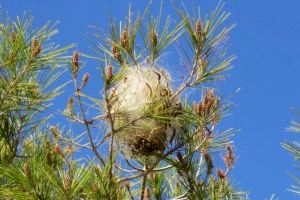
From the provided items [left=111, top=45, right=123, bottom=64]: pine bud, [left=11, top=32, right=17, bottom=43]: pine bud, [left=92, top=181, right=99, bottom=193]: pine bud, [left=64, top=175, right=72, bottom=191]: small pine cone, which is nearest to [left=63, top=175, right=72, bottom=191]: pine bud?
[left=64, top=175, right=72, bottom=191]: small pine cone

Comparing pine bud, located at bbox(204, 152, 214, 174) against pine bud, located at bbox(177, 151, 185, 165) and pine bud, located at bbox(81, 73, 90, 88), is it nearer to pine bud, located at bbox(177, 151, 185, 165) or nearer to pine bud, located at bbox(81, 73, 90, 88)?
pine bud, located at bbox(177, 151, 185, 165)

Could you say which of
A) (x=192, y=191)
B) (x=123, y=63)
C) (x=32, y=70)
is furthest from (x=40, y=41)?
(x=192, y=191)

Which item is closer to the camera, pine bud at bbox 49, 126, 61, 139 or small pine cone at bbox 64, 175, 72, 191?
small pine cone at bbox 64, 175, 72, 191

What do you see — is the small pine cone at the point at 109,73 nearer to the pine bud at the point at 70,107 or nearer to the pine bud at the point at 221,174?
the pine bud at the point at 70,107

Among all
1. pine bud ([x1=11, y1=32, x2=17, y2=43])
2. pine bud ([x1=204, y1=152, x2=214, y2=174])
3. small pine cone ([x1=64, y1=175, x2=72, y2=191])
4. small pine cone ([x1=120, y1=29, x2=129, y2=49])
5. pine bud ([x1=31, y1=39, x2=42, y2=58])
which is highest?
pine bud ([x1=11, y1=32, x2=17, y2=43])

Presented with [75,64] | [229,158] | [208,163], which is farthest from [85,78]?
[229,158]

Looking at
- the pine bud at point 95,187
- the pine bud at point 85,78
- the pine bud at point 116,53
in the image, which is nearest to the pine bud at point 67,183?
the pine bud at point 95,187

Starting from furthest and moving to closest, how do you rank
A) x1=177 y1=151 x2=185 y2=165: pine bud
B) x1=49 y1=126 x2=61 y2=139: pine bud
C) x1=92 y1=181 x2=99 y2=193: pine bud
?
x1=49 y1=126 x2=61 y2=139: pine bud < x1=177 y1=151 x2=185 y2=165: pine bud < x1=92 y1=181 x2=99 y2=193: pine bud

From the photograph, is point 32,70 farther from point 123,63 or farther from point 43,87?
point 123,63
